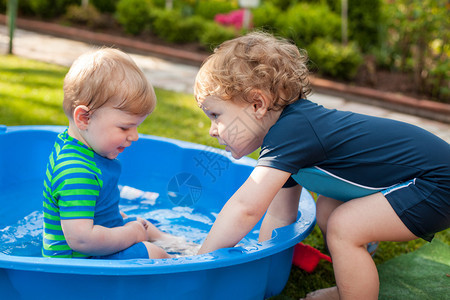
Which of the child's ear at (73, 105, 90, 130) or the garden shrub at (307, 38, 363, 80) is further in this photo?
the garden shrub at (307, 38, 363, 80)

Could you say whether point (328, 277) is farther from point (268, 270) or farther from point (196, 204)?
point (196, 204)

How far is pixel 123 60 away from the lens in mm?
1624

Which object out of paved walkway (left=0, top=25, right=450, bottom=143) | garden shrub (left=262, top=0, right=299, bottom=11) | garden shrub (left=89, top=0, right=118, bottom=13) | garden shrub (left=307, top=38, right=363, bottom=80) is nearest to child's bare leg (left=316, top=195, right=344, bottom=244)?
paved walkway (left=0, top=25, right=450, bottom=143)

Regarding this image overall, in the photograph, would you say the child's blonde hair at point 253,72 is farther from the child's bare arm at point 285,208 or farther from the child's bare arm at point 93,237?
the child's bare arm at point 93,237

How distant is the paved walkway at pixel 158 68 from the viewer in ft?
14.4

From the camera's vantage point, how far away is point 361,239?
1527 millimetres

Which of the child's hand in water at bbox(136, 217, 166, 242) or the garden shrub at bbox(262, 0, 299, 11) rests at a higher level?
the garden shrub at bbox(262, 0, 299, 11)

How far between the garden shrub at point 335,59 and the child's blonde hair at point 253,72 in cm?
356

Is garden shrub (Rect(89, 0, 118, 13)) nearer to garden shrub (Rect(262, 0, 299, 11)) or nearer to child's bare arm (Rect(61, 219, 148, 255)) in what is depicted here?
garden shrub (Rect(262, 0, 299, 11))

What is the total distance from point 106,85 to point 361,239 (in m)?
0.91

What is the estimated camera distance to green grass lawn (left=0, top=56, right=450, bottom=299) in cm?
226

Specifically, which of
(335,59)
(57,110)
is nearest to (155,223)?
(57,110)

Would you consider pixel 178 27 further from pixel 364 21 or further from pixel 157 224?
pixel 157 224

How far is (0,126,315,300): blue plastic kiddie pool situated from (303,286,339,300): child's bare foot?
0.35 feet
